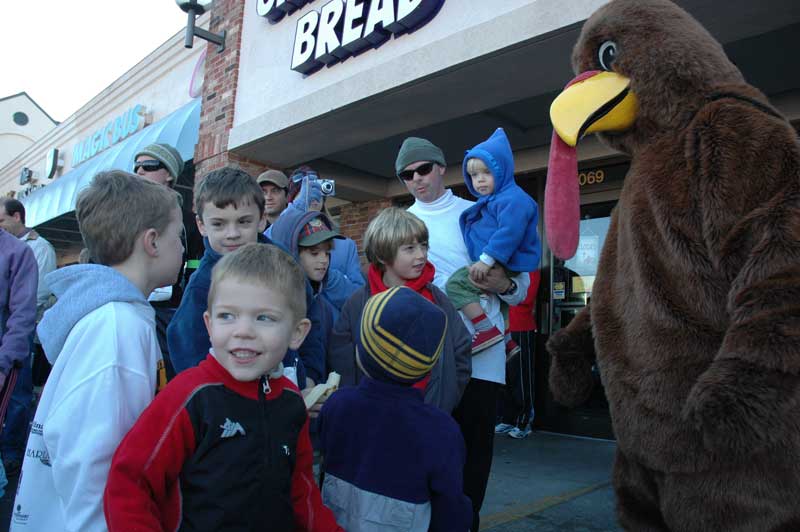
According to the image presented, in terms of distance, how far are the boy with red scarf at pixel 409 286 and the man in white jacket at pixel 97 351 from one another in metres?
0.80

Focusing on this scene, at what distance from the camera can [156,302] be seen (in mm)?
2586

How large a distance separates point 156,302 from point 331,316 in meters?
0.79

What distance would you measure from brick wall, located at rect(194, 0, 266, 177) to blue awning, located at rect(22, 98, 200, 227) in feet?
2.45

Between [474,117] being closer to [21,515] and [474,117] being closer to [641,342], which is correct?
[641,342]

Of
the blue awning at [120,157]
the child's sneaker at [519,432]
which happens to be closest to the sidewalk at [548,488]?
the child's sneaker at [519,432]

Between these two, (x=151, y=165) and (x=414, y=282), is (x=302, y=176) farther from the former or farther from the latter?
(x=414, y=282)

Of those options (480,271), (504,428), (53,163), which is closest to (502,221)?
(480,271)

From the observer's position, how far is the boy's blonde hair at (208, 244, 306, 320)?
158 cm

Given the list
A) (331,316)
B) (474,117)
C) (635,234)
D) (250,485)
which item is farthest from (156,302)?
(474,117)

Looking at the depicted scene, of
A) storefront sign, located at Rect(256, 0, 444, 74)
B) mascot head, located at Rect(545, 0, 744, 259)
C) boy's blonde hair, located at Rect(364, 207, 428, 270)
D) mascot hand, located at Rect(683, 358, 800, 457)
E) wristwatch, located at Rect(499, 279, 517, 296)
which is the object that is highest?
storefront sign, located at Rect(256, 0, 444, 74)

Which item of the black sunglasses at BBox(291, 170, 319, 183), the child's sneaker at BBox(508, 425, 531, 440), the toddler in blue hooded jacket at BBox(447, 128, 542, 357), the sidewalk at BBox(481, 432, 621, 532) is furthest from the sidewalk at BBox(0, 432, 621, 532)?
the black sunglasses at BBox(291, 170, 319, 183)

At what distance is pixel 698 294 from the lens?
5.00 feet

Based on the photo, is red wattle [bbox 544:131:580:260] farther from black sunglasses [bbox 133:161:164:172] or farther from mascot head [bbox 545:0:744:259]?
black sunglasses [bbox 133:161:164:172]

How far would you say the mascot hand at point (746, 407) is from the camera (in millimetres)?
1274
